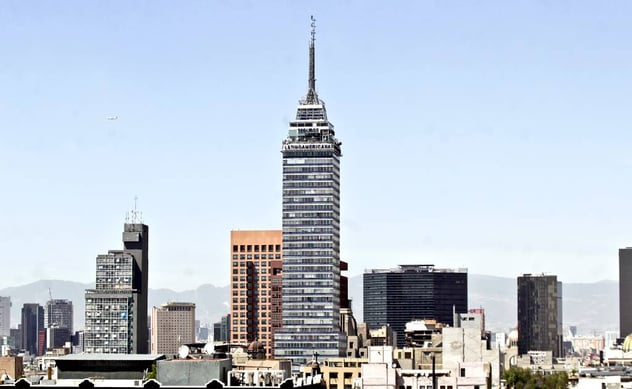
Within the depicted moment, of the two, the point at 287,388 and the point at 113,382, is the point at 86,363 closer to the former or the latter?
the point at 113,382

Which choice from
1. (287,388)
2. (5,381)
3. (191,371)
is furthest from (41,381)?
(287,388)

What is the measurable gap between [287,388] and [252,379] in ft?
23.7

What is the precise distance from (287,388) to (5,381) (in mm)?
26729

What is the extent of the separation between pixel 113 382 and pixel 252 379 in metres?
12.0

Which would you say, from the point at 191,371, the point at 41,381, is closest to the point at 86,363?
the point at 41,381

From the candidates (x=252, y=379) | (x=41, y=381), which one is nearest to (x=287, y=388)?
(x=252, y=379)

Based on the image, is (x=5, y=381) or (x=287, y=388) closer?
(x=287, y=388)

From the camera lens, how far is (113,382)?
13700cm

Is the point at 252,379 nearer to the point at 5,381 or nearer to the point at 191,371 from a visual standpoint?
the point at 191,371

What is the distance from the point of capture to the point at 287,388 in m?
132

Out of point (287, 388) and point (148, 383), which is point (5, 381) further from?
point (287, 388)

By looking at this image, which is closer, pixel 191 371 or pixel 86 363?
pixel 191 371

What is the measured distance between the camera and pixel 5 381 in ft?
463

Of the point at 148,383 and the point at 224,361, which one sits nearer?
the point at 148,383
